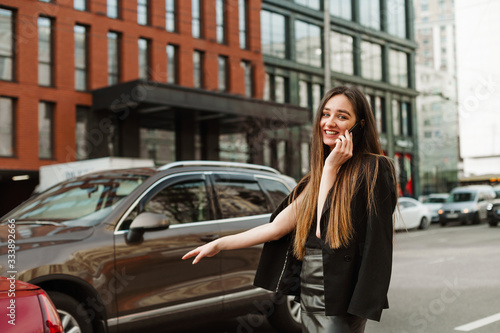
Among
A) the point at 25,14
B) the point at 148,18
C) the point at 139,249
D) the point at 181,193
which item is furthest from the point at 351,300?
the point at 148,18

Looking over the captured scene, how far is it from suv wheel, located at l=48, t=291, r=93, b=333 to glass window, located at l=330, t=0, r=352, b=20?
40674 millimetres

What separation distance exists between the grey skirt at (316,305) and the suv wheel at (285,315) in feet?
11.6

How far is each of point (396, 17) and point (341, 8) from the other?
8.78m

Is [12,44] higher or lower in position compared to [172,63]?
lower

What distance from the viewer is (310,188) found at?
9.12 ft

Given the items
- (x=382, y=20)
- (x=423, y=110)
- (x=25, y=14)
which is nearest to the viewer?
(x=25, y=14)

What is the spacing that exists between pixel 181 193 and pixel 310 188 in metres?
3.00

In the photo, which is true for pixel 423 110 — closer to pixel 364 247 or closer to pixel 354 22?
pixel 354 22

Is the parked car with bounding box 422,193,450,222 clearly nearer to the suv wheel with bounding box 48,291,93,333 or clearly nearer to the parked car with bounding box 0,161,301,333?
the parked car with bounding box 0,161,301,333

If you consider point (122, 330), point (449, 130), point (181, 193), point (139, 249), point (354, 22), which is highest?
point (354, 22)

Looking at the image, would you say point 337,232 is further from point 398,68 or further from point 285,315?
point 398,68

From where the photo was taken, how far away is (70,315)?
4504mm

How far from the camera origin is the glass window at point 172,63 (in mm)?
31375

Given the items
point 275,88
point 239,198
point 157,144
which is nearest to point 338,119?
point 239,198
